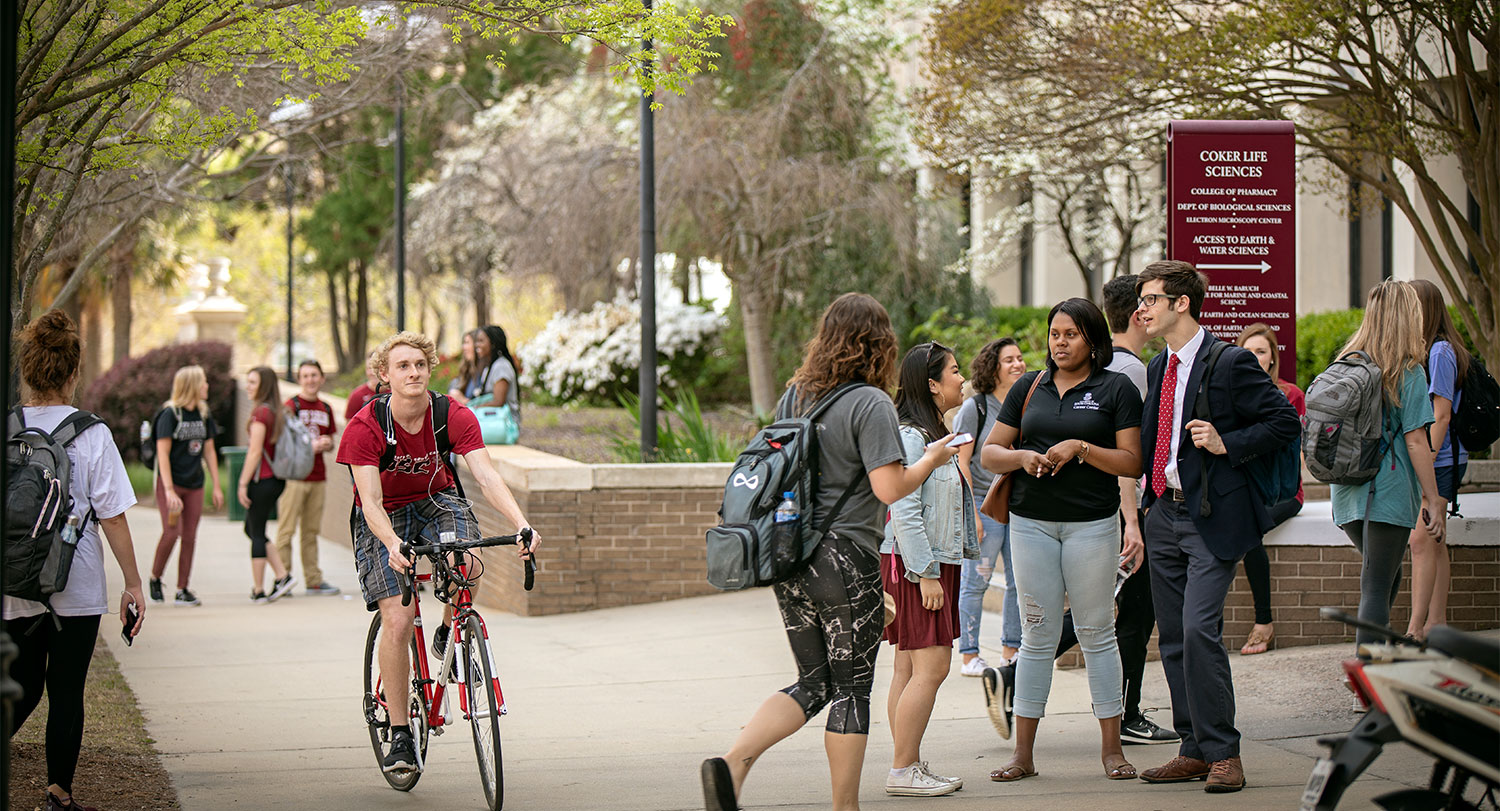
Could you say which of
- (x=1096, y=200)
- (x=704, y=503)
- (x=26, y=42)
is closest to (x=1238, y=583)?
(x=704, y=503)

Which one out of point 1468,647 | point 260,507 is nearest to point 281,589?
point 260,507

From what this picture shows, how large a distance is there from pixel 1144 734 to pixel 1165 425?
1.67 meters

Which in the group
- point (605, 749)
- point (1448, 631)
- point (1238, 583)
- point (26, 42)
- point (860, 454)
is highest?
point (26, 42)

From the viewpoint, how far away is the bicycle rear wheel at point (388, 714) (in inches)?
239

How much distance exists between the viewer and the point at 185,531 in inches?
496

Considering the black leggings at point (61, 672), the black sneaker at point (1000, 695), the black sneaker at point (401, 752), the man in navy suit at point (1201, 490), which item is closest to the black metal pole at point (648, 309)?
the black sneaker at point (1000, 695)

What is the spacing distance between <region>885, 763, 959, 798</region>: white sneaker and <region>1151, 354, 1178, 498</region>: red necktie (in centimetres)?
146

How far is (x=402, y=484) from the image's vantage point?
6105mm

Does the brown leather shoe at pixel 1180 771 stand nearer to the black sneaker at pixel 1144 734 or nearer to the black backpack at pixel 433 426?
the black sneaker at pixel 1144 734

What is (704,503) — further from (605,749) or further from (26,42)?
(26,42)

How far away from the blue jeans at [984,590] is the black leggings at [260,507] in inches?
281

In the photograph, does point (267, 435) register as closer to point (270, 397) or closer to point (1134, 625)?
point (270, 397)

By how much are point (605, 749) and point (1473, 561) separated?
16.1ft

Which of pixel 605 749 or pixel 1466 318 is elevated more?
pixel 1466 318
